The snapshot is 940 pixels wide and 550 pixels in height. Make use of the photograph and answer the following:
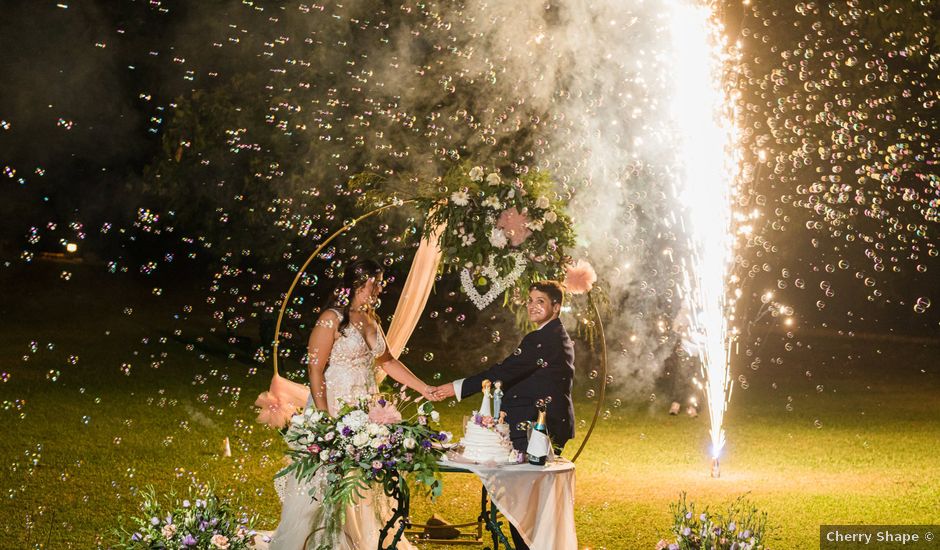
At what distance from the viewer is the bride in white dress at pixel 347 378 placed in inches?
280

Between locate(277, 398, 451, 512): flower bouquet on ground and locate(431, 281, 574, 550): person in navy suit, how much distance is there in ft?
3.24

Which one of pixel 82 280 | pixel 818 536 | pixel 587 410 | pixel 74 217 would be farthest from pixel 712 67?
pixel 82 280

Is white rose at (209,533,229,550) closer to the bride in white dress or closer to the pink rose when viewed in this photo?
the bride in white dress

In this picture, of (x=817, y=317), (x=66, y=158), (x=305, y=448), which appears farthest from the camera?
(x=817, y=317)

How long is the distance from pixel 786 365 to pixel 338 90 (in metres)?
14.6

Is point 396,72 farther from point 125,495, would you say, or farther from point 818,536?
point 818,536

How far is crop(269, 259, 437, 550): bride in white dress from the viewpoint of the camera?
7.11 m

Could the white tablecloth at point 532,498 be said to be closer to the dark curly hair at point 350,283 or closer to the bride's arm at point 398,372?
the bride's arm at point 398,372

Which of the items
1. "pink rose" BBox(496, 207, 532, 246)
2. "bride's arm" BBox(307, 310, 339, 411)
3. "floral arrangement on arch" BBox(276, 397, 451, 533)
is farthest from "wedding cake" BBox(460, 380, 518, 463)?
"pink rose" BBox(496, 207, 532, 246)

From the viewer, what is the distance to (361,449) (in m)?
6.07

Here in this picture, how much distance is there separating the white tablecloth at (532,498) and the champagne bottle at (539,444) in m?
0.05

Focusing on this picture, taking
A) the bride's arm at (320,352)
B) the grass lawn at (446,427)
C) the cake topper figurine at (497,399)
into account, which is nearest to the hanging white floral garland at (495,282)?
the bride's arm at (320,352)

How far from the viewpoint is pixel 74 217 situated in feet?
97.2

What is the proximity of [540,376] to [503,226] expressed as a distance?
4.82 feet
